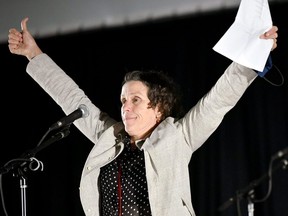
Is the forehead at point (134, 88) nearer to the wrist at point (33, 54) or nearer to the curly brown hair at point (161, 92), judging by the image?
the curly brown hair at point (161, 92)

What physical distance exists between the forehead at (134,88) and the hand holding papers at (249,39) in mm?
412

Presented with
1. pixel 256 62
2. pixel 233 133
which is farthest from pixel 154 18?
pixel 256 62

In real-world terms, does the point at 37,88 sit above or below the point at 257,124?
above

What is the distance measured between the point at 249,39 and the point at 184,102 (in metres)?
1.07

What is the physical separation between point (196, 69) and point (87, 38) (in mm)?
749

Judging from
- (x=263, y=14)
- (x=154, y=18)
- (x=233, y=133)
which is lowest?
(x=233, y=133)

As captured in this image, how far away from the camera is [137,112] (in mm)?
2150

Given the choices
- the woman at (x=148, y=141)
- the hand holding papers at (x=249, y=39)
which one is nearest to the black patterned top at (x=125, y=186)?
the woman at (x=148, y=141)

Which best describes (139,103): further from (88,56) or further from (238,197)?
(88,56)

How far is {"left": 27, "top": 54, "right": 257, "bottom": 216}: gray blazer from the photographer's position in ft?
6.48

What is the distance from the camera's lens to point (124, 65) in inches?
127

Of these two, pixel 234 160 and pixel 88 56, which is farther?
pixel 88 56

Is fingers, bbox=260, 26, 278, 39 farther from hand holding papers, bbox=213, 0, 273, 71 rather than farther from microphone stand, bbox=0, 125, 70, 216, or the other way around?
microphone stand, bbox=0, 125, 70, 216

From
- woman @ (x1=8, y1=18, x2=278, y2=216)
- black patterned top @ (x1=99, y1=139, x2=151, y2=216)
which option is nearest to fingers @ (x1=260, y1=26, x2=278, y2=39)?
woman @ (x1=8, y1=18, x2=278, y2=216)
